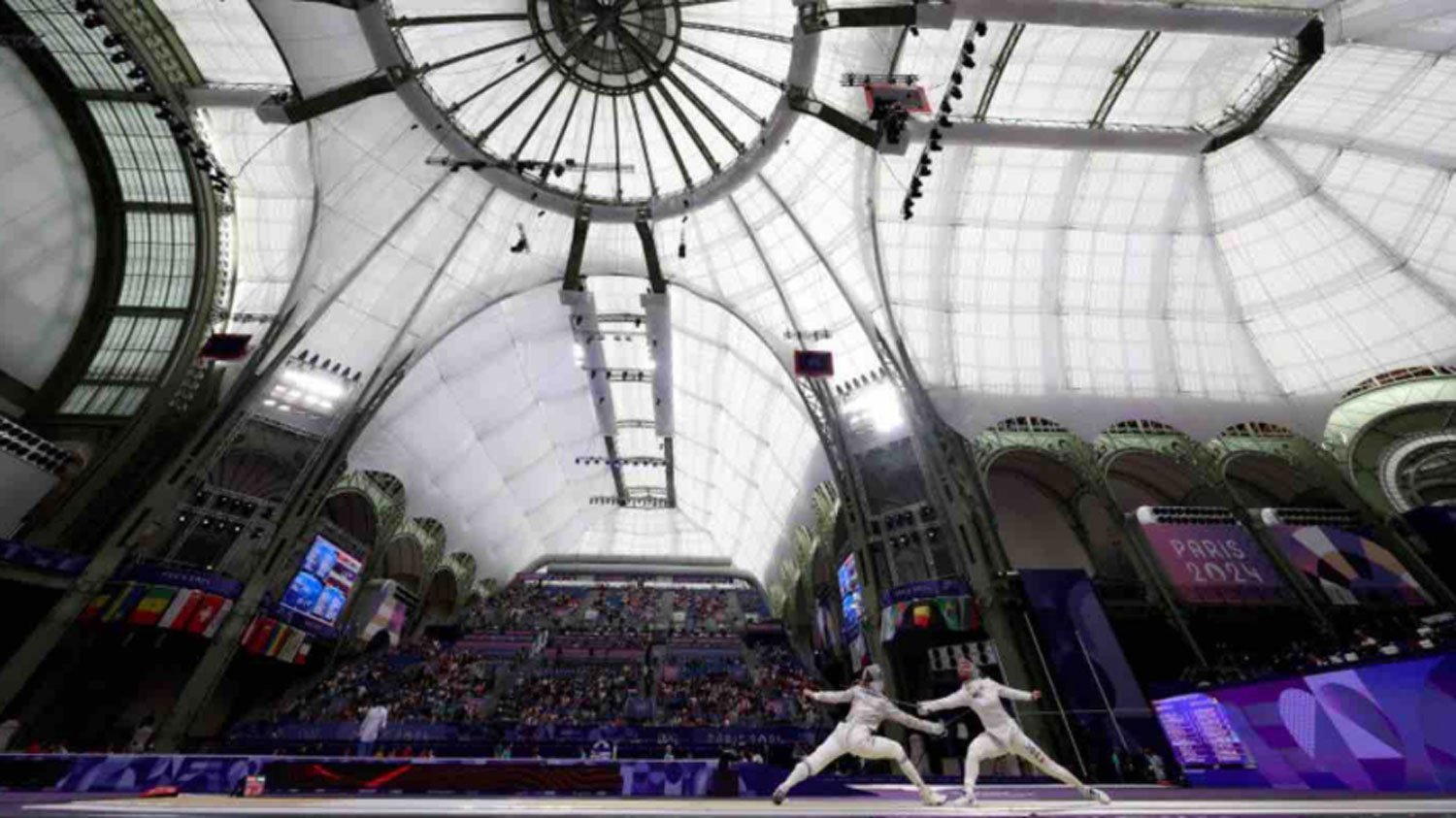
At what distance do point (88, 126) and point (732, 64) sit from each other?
90.3 ft

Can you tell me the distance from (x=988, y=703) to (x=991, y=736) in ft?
1.31

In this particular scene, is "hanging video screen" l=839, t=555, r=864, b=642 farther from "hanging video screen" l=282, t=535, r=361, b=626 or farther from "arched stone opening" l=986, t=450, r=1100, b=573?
"hanging video screen" l=282, t=535, r=361, b=626

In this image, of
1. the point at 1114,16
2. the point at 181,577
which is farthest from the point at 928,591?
the point at 181,577

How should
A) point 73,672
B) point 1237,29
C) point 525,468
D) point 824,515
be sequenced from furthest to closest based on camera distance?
point 525,468
point 824,515
point 73,672
point 1237,29

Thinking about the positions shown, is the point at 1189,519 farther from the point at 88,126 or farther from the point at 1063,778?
the point at 88,126

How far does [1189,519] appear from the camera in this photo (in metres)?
27.7

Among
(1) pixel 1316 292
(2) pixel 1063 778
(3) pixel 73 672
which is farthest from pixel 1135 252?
(3) pixel 73 672

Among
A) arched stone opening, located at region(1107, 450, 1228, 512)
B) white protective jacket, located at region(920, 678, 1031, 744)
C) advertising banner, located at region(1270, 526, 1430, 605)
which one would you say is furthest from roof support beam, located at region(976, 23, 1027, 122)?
advertising banner, located at region(1270, 526, 1430, 605)

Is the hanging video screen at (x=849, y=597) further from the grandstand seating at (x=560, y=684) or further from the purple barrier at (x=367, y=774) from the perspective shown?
the purple barrier at (x=367, y=774)

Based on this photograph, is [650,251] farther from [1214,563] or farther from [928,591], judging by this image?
[1214,563]

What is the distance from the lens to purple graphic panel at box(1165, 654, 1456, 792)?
429 inches

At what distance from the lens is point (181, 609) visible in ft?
76.8

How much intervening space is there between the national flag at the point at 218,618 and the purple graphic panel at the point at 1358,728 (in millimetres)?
35234

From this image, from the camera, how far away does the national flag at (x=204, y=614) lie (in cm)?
2366
